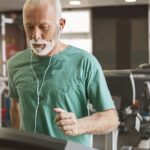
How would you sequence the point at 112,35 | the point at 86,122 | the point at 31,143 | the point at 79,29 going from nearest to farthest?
the point at 31,143
the point at 86,122
the point at 79,29
the point at 112,35

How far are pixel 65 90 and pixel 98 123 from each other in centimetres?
16

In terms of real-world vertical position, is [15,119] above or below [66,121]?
below

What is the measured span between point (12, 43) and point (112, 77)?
4.11 metres

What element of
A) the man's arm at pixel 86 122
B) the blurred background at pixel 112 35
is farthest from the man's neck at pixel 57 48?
the blurred background at pixel 112 35

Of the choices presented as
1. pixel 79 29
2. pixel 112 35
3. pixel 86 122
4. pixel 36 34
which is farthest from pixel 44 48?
pixel 112 35

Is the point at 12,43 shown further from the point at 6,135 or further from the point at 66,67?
the point at 6,135

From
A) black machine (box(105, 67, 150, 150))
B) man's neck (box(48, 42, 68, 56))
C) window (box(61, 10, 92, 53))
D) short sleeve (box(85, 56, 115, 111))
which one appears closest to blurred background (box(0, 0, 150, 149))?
window (box(61, 10, 92, 53))

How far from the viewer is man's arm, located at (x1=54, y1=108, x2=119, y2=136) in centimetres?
78

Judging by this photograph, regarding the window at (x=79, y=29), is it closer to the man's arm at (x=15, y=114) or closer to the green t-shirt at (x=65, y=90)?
the man's arm at (x=15, y=114)

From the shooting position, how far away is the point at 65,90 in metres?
1.04

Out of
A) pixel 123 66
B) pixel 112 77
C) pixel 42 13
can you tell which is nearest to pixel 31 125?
pixel 42 13

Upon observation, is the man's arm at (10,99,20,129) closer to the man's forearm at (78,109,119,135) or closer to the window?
the man's forearm at (78,109,119,135)

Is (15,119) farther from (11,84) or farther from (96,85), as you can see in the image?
(96,85)

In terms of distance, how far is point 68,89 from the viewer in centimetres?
104
